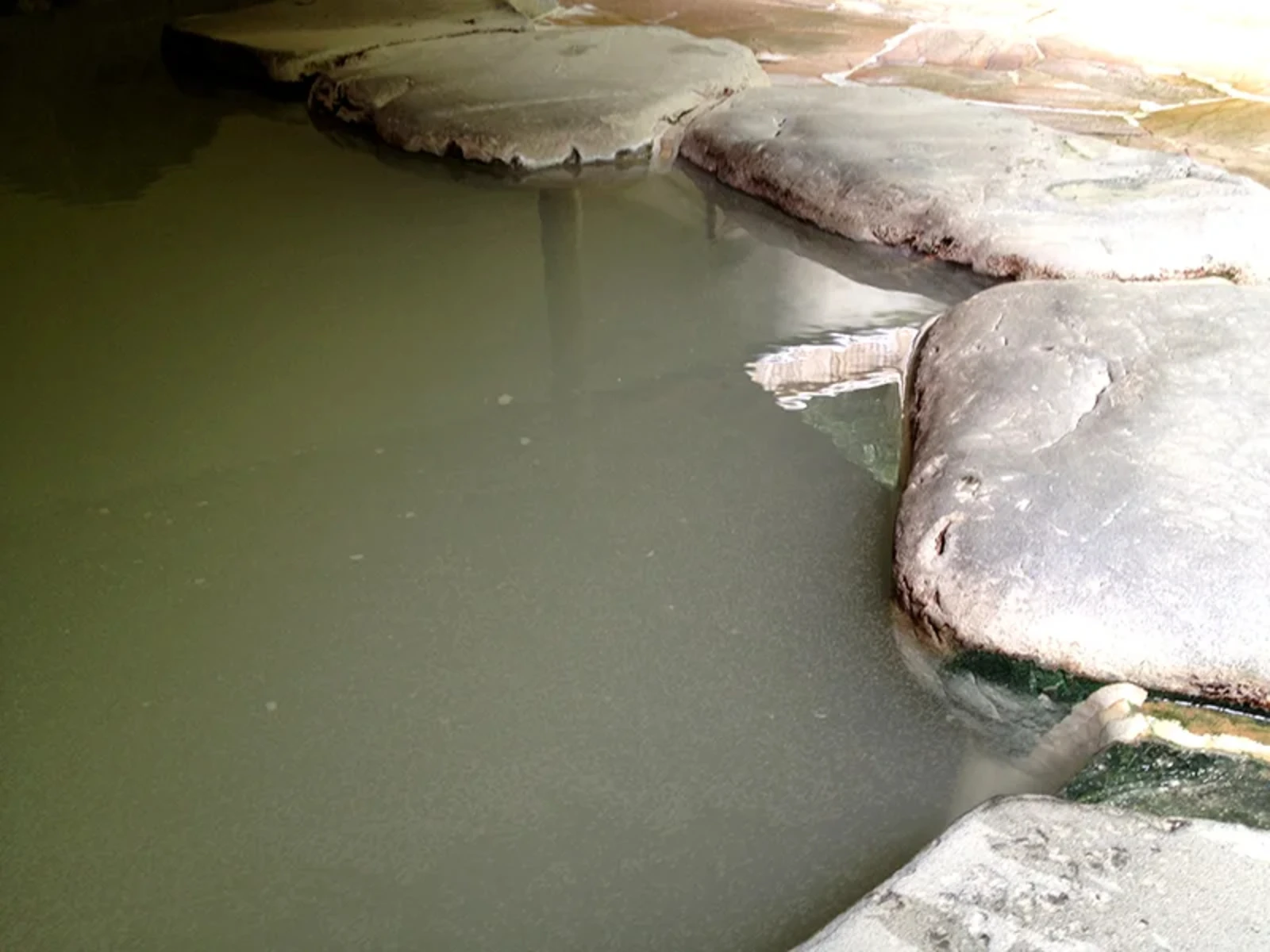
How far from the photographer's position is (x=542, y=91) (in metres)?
3.74

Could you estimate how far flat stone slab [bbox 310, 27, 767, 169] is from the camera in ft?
11.4

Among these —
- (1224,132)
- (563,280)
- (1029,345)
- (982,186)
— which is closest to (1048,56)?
(1224,132)

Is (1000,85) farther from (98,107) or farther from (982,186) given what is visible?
(98,107)

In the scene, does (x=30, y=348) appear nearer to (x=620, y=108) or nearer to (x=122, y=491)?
(x=122, y=491)

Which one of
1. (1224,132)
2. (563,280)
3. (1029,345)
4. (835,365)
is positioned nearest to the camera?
(1029,345)

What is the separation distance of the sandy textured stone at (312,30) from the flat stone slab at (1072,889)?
12.1 feet

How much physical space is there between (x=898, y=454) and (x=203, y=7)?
467 cm

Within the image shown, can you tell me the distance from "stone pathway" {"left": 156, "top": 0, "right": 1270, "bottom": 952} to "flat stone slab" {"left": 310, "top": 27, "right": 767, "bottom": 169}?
0.01m

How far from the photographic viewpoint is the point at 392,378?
2.40 metres

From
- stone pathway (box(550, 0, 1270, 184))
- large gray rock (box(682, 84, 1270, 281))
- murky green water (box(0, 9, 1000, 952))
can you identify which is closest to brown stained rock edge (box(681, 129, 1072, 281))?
large gray rock (box(682, 84, 1270, 281))

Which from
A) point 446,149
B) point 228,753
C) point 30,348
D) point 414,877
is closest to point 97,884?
point 228,753

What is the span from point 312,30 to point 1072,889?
14.1ft

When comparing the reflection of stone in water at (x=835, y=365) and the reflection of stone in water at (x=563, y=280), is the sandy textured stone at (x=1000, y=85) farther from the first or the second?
the reflection of stone in water at (x=835, y=365)

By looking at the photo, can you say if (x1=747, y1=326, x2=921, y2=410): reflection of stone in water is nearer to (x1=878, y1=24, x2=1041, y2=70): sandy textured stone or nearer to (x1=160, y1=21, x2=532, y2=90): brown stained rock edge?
(x1=878, y1=24, x2=1041, y2=70): sandy textured stone
